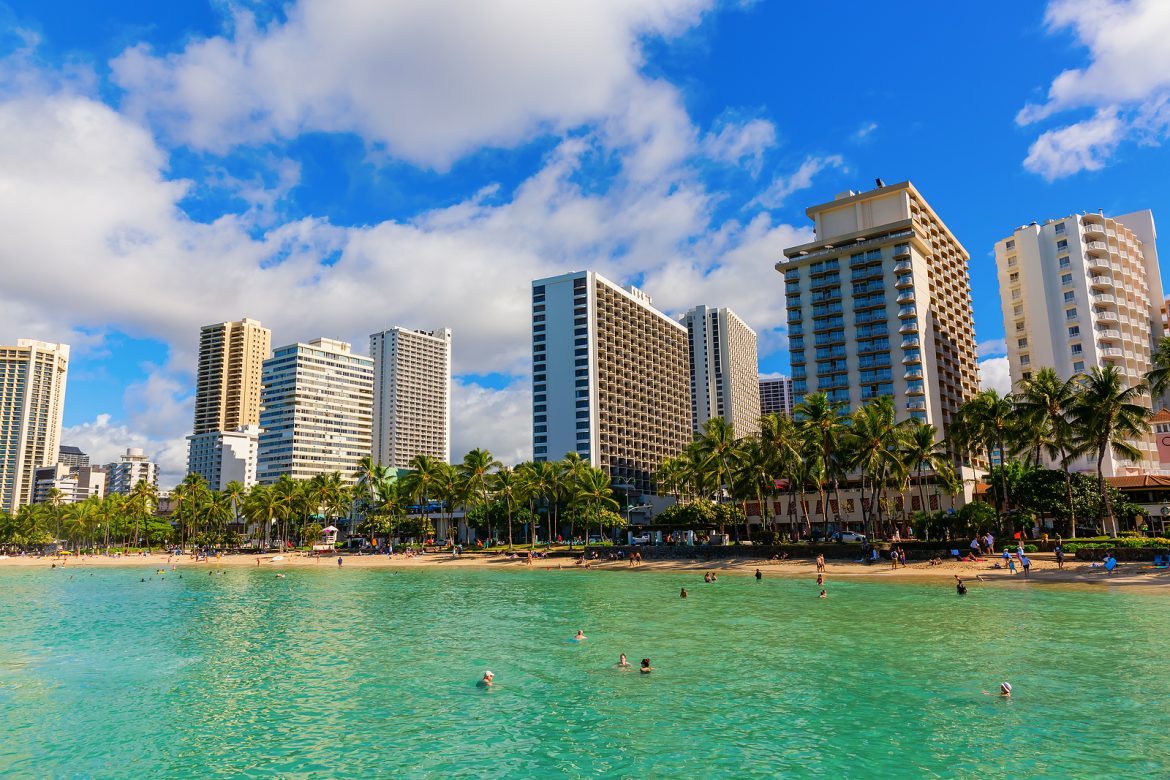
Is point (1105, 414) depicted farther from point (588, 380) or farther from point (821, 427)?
point (588, 380)

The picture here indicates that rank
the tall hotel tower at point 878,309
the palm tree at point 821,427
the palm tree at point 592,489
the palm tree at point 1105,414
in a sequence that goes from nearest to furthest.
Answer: the palm tree at point 1105,414 → the palm tree at point 821,427 → the palm tree at point 592,489 → the tall hotel tower at point 878,309

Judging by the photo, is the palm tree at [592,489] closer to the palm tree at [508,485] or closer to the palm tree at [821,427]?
the palm tree at [508,485]

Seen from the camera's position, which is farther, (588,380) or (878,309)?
(588,380)

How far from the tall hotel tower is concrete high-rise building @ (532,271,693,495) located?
50.3 metres

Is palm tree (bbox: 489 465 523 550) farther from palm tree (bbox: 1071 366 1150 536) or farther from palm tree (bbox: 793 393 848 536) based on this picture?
palm tree (bbox: 1071 366 1150 536)

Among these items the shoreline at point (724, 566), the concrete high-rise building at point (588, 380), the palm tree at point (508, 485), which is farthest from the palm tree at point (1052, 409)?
the concrete high-rise building at point (588, 380)

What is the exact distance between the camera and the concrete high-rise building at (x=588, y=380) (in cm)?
16650

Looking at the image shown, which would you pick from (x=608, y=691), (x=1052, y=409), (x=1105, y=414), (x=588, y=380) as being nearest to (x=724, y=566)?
(x=1052, y=409)

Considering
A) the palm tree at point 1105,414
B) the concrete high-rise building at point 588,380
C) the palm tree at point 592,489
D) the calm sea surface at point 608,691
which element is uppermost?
the concrete high-rise building at point 588,380

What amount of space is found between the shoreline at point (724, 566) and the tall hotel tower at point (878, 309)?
178 feet

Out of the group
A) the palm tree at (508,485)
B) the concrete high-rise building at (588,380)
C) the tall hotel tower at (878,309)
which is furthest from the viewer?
the concrete high-rise building at (588,380)

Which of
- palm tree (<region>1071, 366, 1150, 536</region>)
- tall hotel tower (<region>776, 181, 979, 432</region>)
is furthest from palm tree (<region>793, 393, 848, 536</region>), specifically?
tall hotel tower (<region>776, 181, 979, 432</region>)

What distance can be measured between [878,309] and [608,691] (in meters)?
114

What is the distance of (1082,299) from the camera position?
12475 centimetres
